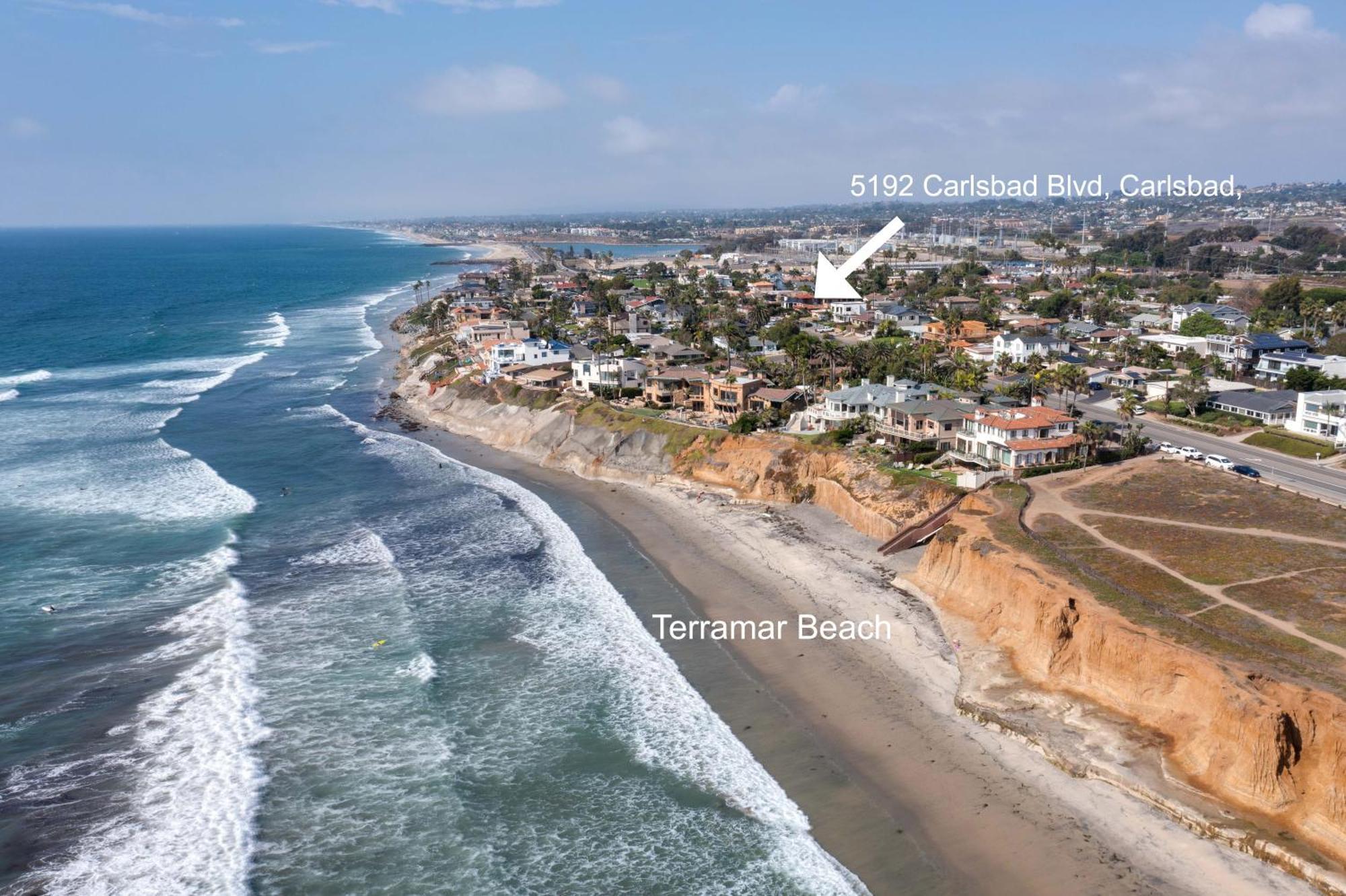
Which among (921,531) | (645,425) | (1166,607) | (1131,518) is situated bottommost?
(921,531)

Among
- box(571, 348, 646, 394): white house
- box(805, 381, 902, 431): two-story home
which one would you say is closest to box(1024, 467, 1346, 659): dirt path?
box(805, 381, 902, 431): two-story home

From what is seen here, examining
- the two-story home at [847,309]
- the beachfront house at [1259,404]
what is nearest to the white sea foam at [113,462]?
the beachfront house at [1259,404]

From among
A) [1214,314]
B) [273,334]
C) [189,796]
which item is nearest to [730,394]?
[189,796]

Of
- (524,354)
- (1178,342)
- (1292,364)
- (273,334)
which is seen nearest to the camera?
(1292,364)

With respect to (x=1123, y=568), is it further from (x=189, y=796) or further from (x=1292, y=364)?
(x=1292, y=364)

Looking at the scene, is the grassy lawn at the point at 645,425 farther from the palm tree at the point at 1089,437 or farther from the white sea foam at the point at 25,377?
the white sea foam at the point at 25,377

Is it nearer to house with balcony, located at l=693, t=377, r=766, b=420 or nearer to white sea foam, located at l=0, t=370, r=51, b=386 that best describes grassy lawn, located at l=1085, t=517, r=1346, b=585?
house with balcony, located at l=693, t=377, r=766, b=420

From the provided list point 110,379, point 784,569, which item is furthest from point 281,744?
point 110,379
